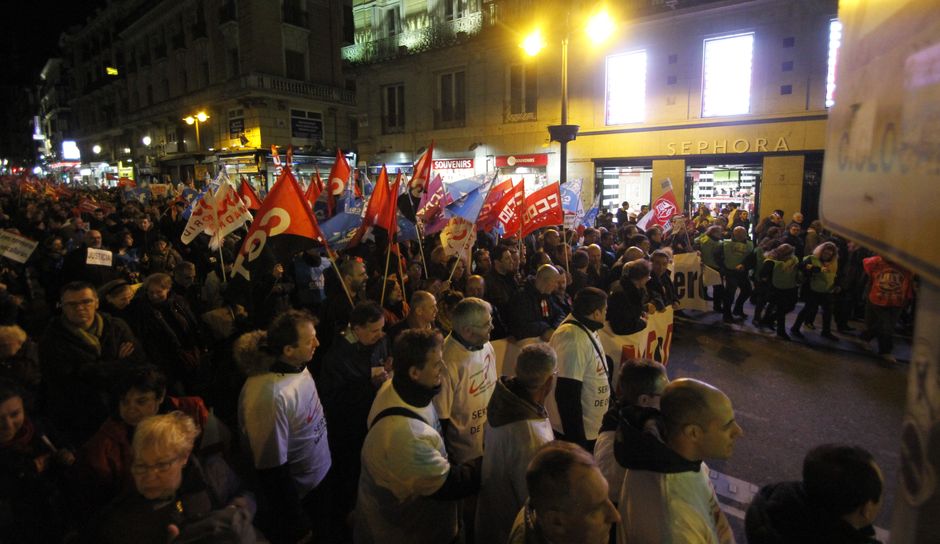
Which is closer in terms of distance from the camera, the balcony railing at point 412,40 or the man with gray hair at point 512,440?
the man with gray hair at point 512,440

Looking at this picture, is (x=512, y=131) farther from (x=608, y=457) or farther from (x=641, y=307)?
(x=608, y=457)

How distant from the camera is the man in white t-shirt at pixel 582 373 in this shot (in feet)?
12.3

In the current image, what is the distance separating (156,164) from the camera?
4234 centimetres

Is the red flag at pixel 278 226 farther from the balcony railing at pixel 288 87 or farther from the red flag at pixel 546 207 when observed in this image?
the balcony railing at pixel 288 87

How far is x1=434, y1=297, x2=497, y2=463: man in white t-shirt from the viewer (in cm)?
372

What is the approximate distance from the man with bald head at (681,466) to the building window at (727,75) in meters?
17.6

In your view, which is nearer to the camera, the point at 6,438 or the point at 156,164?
the point at 6,438

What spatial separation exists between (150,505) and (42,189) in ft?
99.5

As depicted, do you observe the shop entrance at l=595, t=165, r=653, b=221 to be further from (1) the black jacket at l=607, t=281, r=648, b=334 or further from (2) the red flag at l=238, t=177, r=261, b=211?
(1) the black jacket at l=607, t=281, r=648, b=334

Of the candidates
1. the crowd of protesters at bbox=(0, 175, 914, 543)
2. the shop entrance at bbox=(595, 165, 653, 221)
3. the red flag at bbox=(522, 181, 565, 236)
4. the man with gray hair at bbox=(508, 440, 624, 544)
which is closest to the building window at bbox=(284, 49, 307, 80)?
the shop entrance at bbox=(595, 165, 653, 221)

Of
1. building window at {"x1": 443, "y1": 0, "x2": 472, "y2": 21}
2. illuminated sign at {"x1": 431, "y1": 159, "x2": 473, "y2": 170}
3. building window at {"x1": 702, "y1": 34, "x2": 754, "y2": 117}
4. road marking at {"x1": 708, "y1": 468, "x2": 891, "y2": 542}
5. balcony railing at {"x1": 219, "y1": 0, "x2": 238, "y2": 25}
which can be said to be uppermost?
balcony railing at {"x1": 219, "y1": 0, "x2": 238, "y2": 25}

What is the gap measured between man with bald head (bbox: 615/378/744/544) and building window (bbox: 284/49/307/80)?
3604 centimetres

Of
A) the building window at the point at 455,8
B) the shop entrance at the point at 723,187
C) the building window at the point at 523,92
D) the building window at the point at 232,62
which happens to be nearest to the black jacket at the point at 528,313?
the shop entrance at the point at 723,187

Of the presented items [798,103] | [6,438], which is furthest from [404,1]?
[6,438]
